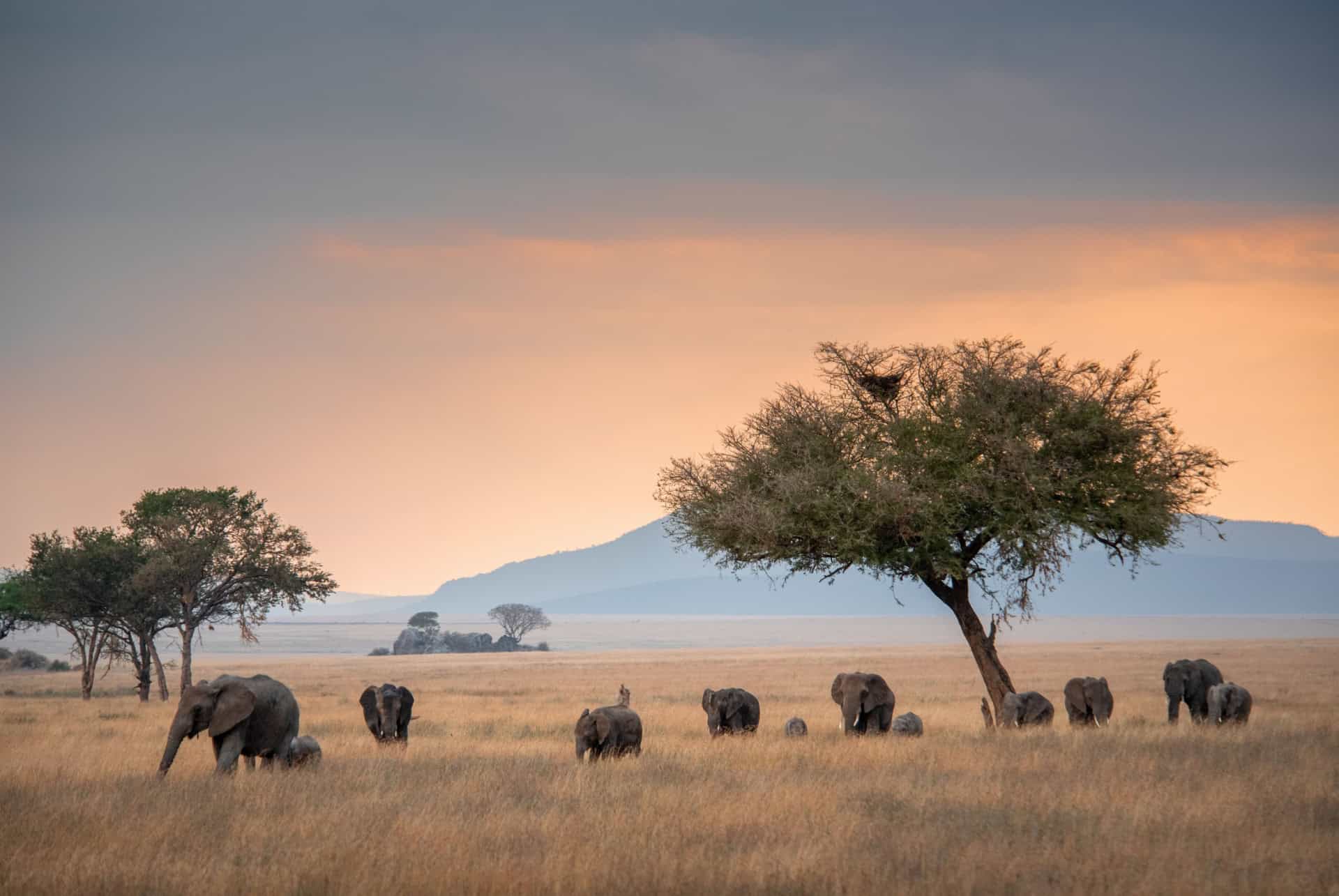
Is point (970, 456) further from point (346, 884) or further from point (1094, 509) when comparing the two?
point (346, 884)

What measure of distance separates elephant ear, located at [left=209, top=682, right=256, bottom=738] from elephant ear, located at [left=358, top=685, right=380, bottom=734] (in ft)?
23.6

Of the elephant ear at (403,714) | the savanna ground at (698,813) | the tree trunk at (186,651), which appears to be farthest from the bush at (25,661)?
the elephant ear at (403,714)

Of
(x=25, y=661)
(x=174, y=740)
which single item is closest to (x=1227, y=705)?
(x=174, y=740)

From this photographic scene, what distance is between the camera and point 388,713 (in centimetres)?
2678

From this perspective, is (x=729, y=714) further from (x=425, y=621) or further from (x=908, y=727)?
(x=425, y=621)

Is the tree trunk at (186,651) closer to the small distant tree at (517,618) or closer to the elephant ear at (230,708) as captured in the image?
the elephant ear at (230,708)

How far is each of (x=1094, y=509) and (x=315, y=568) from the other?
113ft

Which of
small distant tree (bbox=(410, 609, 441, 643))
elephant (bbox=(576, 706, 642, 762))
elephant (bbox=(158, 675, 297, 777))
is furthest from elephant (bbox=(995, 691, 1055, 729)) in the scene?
small distant tree (bbox=(410, 609, 441, 643))

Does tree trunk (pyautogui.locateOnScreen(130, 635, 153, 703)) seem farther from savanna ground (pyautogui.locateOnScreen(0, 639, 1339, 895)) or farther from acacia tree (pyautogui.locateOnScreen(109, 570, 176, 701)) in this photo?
savanna ground (pyautogui.locateOnScreen(0, 639, 1339, 895))

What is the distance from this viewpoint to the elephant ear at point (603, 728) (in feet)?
76.3

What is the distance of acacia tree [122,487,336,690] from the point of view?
48.9 m

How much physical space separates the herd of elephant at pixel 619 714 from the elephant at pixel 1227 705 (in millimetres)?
21

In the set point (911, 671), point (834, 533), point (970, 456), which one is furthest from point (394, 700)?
point (911, 671)

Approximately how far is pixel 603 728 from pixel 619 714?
2.24ft
